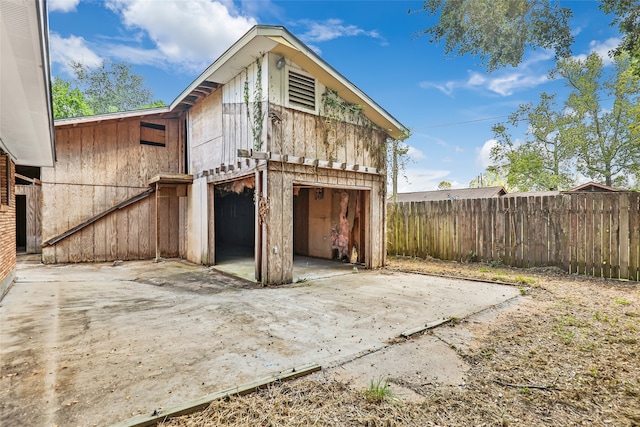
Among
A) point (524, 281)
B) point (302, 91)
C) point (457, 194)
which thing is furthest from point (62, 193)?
point (457, 194)

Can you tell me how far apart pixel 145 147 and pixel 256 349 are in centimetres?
885

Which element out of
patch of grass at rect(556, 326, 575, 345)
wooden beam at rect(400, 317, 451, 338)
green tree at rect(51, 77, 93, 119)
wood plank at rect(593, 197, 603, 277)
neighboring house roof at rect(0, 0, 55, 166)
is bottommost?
patch of grass at rect(556, 326, 575, 345)

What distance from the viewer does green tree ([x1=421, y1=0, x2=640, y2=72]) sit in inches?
170

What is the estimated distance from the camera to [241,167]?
6391 millimetres

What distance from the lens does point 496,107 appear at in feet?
63.1

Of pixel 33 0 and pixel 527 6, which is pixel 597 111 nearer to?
pixel 527 6

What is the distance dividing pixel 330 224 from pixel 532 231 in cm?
527

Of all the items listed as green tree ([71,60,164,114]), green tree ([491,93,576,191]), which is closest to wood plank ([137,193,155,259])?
green tree ([71,60,164,114])

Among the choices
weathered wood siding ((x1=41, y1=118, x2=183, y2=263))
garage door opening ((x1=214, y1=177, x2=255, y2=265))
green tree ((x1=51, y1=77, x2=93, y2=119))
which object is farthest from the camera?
green tree ((x1=51, y1=77, x2=93, y2=119))

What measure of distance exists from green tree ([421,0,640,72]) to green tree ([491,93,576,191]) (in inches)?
724

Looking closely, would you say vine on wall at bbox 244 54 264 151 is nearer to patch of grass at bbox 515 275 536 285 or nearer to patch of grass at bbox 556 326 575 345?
patch of grass at bbox 556 326 575 345

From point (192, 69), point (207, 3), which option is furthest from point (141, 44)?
point (207, 3)

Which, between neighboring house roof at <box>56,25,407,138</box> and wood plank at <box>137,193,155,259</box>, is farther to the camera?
wood plank at <box>137,193,155,259</box>

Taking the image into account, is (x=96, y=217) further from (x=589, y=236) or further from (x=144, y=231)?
(x=589, y=236)
